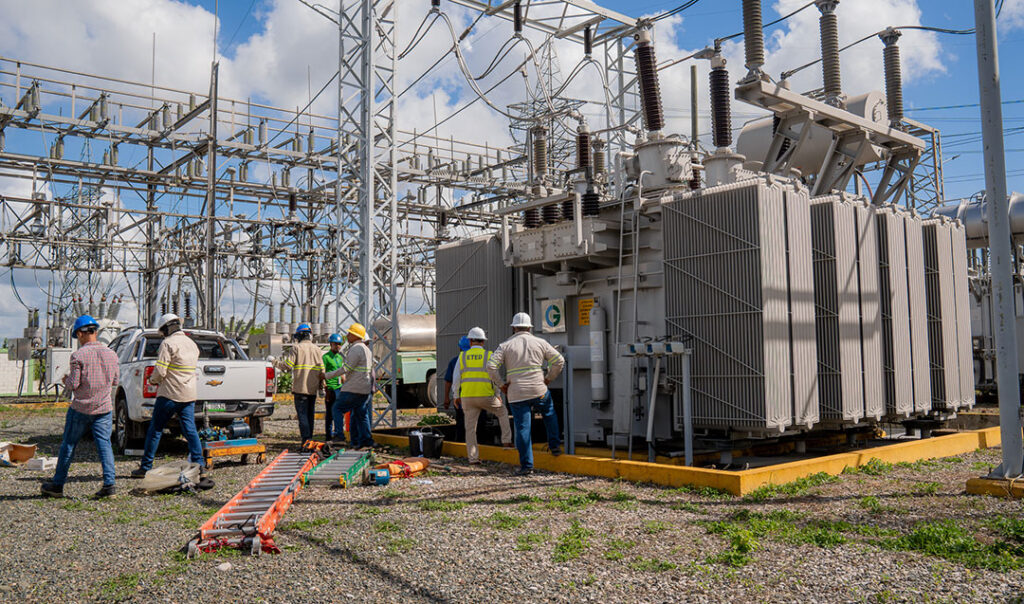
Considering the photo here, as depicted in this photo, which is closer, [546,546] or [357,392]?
[546,546]

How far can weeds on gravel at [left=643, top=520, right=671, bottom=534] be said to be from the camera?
21.8 ft

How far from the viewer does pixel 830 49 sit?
1126cm

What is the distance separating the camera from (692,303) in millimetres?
9891

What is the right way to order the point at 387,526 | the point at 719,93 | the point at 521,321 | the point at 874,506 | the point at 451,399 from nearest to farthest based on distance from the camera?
the point at 387,526
the point at 874,506
the point at 719,93
the point at 521,321
the point at 451,399

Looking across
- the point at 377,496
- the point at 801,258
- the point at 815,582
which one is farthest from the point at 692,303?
the point at 815,582

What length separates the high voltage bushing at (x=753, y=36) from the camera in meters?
9.83

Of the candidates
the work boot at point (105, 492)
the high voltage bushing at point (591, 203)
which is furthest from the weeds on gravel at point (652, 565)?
the high voltage bushing at point (591, 203)

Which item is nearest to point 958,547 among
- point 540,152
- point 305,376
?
point 540,152

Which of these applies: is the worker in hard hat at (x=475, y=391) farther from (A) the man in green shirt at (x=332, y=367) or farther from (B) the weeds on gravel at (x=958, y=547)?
(B) the weeds on gravel at (x=958, y=547)

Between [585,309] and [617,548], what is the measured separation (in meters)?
6.01

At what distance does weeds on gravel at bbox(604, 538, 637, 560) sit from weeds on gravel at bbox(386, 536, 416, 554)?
153cm

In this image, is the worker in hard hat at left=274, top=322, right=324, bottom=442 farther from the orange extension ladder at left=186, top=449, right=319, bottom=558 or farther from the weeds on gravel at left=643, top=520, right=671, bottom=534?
the weeds on gravel at left=643, top=520, right=671, bottom=534

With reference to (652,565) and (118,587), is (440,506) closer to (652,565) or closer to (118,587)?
Answer: (652,565)

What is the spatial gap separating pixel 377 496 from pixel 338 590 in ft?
10.9
